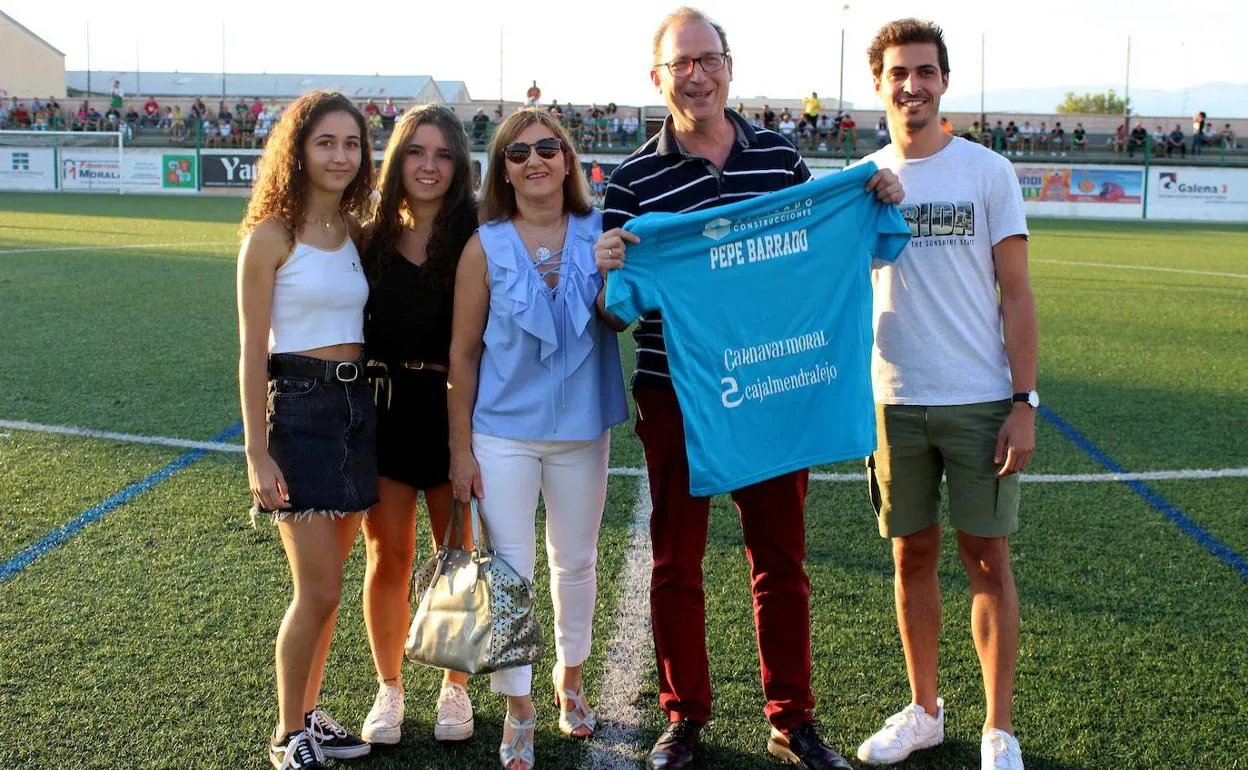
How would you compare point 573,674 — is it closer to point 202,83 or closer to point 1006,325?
point 1006,325

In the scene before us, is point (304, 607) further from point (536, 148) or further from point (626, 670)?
point (536, 148)

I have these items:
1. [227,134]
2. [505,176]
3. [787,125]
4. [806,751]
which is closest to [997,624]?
[806,751]

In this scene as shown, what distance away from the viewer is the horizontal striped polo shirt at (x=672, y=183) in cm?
326

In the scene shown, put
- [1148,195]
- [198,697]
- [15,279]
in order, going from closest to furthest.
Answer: [198,697]
[15,279]
[1148,195]

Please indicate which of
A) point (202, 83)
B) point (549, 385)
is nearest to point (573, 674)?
point (549, 385)

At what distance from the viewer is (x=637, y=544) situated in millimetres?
5090

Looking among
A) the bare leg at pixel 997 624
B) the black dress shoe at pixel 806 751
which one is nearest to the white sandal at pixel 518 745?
the black dress shoe at pixel 806 751

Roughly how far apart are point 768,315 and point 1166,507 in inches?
130

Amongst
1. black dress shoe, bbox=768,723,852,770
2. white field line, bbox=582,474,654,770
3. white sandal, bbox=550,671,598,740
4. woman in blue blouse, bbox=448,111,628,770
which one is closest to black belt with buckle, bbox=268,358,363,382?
woman in blue blouse, bbox=448,111,628,770

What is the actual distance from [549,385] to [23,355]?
23.7 ft

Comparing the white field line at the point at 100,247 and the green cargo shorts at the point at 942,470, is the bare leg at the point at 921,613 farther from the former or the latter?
the white field line at the point at 100,247

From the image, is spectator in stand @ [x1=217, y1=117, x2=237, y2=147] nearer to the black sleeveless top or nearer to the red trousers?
the black sleeveless top

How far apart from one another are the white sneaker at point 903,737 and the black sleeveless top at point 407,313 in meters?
1.69

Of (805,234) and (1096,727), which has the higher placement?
(805,234)
